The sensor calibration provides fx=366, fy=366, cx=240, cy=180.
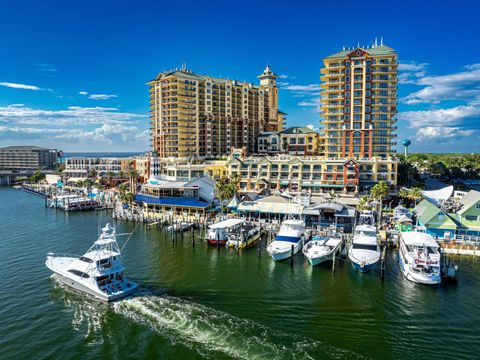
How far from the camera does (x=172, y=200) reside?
85.8 metres

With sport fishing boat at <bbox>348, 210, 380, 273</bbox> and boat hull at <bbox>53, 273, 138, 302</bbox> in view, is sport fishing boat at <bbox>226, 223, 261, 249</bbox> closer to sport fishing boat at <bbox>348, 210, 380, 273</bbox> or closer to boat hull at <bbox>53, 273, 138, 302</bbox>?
sport fishing boat at <bbox>348, 210, 380, 273</bbox>

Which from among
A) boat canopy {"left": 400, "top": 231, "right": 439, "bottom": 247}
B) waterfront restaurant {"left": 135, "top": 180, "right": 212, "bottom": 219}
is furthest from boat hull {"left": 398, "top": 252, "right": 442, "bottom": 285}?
Answer: waterfront restaurant {"left": 135, "top": 180, "right": 212, "bottom": 219}

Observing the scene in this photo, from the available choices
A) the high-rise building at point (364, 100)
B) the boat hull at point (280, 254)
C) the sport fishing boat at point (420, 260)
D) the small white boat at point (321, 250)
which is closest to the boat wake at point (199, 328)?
the boat hull at point (280, 254)

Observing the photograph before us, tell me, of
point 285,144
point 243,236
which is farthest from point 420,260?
point 285,144

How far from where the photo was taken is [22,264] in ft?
171

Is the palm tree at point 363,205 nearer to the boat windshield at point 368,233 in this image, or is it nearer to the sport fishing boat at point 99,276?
the boat windshield at point 368,233

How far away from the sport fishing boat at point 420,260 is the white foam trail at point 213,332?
19508mm

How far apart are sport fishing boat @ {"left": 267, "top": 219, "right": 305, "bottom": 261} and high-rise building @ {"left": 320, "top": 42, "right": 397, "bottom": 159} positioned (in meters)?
51.7

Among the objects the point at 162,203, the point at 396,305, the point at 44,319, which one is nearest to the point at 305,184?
the point at 162,203

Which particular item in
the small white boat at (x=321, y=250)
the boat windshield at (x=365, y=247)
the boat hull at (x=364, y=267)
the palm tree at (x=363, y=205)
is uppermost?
the palm tree at (x=363, y=205)

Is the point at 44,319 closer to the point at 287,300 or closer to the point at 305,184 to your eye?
the point at 287,300

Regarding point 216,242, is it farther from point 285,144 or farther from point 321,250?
point 285,144

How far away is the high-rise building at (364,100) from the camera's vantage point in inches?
4070

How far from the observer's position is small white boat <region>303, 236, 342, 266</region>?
5072cm
